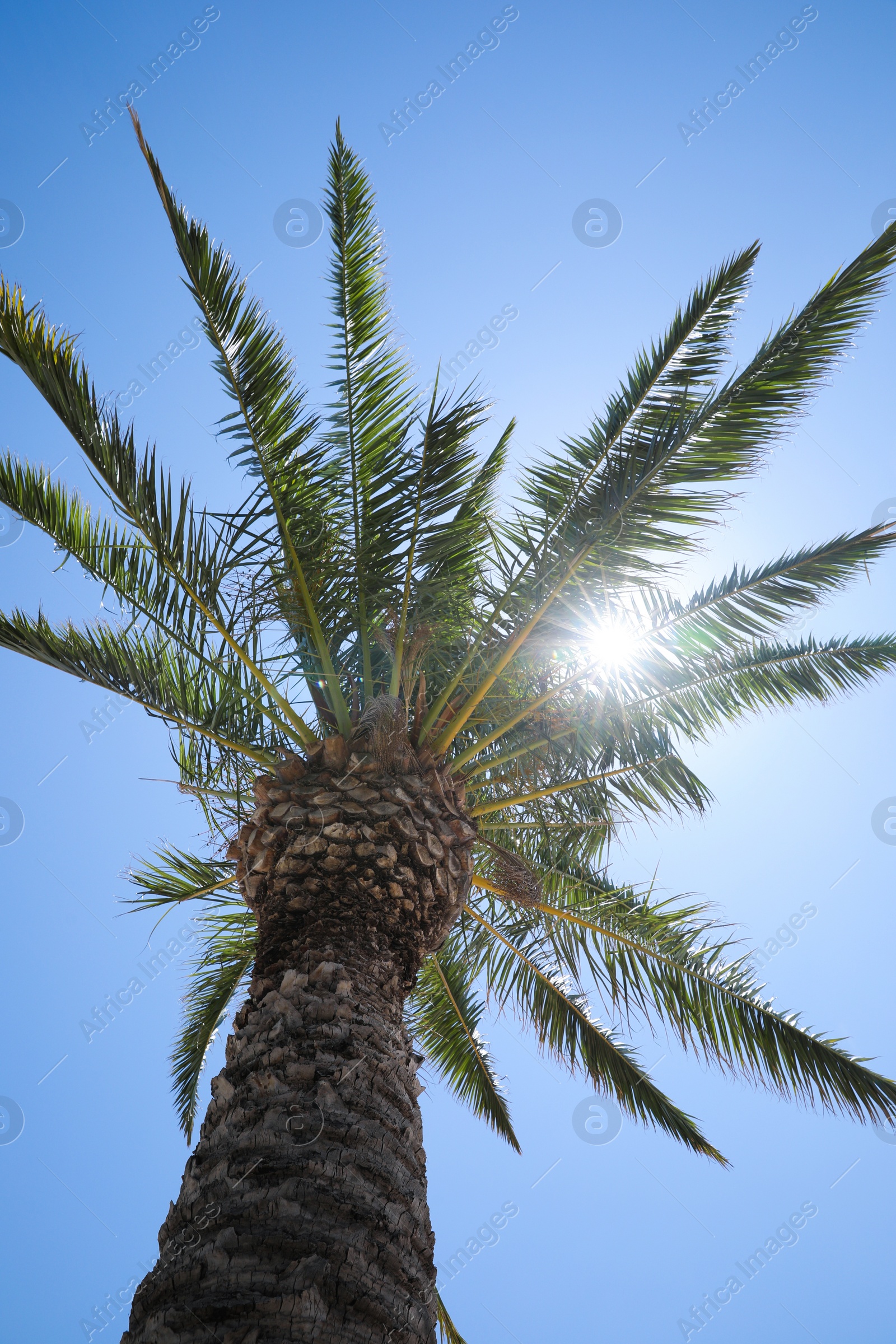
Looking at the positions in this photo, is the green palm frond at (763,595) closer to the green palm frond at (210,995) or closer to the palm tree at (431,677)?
the palm tree at (431,677)

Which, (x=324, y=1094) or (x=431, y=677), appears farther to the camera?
(x=431, y=677)

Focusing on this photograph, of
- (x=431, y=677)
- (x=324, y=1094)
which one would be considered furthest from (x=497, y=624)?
(x=324, y=1094)

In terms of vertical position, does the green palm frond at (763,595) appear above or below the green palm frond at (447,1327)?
above

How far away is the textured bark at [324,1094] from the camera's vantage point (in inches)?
84.9

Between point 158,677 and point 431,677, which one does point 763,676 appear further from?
point 158,677

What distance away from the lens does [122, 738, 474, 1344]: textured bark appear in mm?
2156

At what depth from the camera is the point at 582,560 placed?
4914 millimetres

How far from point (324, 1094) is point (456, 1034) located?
4121 mm

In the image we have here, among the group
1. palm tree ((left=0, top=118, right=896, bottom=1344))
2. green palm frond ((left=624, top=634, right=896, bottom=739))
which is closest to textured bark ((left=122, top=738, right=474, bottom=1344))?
palm tree ((left=0, top=118, right=896, bottom=1344))

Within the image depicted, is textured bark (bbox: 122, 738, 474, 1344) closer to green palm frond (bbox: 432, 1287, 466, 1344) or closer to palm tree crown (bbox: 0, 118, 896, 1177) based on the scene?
palm tree crown (bbox: 0, 118, 896, 1177)

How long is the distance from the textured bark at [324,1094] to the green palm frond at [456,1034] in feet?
7.20

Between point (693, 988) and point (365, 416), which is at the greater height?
point (365, 416)

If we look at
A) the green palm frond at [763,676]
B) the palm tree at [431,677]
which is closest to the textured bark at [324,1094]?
the palm tree at [431,677]

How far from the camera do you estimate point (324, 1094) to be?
9.21 ft
